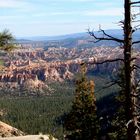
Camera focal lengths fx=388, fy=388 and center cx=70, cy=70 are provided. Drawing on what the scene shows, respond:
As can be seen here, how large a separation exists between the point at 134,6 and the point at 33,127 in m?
172

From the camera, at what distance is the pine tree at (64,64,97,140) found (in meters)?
46.0

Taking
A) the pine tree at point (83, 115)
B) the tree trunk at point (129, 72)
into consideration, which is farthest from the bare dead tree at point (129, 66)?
the pine tree at point (83, 115)

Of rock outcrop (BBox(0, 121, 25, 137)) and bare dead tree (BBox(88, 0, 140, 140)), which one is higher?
bare dead tree (BBox(88, 0, 140, 140))

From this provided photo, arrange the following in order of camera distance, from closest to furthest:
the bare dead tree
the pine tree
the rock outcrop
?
the bare dead tree, the pine tree, the rock outcrop

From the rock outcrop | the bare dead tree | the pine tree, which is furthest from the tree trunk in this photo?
the rock outcrop

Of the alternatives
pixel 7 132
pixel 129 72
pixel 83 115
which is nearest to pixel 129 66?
pixel 129 72

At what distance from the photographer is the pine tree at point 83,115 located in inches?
1811

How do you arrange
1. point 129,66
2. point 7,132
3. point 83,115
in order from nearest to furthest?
point 129,66
point 83,115
point 7,132

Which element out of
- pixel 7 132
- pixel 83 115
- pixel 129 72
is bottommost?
pixel 7 132

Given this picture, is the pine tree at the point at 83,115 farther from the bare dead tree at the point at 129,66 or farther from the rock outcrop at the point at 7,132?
the bare dead tree at the point at 129,66

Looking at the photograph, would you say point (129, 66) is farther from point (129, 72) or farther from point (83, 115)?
point (83, 115)

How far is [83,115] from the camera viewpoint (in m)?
46.2

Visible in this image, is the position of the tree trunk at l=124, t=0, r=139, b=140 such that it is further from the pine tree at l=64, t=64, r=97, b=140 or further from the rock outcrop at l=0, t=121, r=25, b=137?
the rock outcrop at l=0, t=121, r=25, b=137

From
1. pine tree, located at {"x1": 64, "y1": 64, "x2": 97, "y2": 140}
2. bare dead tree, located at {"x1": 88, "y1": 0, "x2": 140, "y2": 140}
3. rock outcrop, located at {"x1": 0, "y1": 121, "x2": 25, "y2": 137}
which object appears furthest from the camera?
rock outcrop, located at {"x1": 0, "y1": 121, "x2": 25, "y2": 137}
